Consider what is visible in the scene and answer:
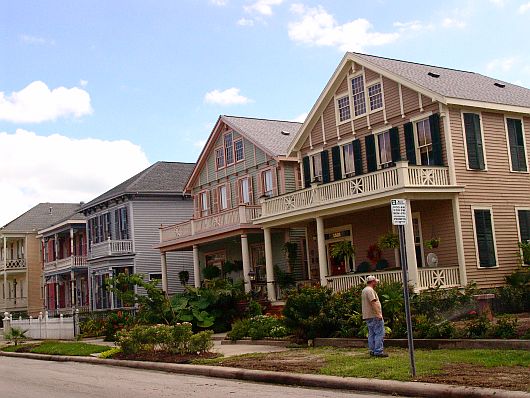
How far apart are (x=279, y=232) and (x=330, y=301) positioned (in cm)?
1450

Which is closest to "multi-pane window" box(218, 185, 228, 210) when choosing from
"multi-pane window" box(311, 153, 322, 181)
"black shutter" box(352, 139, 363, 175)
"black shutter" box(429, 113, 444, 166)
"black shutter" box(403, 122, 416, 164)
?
"multi-pane window" box(311, 153, 322, 181)

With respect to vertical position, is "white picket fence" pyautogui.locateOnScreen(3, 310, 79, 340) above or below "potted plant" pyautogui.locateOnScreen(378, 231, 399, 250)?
below

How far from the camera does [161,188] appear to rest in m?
42.9

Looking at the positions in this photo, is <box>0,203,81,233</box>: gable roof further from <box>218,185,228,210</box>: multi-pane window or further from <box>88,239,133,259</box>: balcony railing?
<box>218,185,228,210</box>: multi-pane window

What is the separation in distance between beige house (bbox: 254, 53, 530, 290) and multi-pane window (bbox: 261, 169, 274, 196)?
12.3 ft

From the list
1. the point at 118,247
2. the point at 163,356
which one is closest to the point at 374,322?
the point at 163,356

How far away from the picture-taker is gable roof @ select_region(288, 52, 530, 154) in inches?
968

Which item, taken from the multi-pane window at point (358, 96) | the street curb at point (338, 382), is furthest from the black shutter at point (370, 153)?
the street curb at point (338, 382)

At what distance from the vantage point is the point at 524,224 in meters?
25.7

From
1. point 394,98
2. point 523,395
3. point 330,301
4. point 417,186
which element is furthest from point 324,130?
point 523,395

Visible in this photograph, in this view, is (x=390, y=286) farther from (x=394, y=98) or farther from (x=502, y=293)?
(x=394, y=98)

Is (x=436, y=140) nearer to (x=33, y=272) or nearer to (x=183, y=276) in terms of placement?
(x=183, y=276)

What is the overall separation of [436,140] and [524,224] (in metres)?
4.70

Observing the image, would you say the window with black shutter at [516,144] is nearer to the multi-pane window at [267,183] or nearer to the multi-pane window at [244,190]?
the multi-pane window at [267,183]
